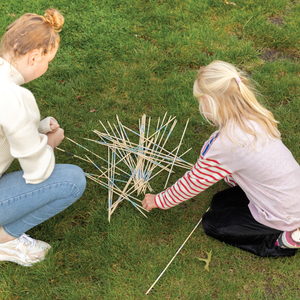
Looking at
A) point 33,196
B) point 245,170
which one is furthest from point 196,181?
point 33,196

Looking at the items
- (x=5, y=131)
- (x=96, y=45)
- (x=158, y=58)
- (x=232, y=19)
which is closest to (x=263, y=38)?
(x=232, y=19)

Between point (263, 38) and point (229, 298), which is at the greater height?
point (263, 38)

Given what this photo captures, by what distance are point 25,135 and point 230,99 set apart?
114cm

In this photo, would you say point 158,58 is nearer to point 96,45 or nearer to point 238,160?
point 96,45

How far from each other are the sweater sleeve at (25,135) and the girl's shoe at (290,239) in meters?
1.63

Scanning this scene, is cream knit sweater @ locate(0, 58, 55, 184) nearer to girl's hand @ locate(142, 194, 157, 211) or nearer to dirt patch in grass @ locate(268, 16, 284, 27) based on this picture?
girl's hand @ locate(142, 194, 157, 211)

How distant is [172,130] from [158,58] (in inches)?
39.0

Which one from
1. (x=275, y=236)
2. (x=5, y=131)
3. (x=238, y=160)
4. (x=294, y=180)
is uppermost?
(x=5, y=131)

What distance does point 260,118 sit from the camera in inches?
72.9

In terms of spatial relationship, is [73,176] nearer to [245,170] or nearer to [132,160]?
[132,160]

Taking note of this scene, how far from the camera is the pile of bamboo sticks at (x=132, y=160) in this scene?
2576mm

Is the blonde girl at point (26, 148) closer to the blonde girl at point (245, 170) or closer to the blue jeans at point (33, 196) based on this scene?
the blue jeans at point (33, 196)

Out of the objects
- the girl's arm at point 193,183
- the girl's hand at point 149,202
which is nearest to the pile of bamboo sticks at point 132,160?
the girl's hand at point 149,202

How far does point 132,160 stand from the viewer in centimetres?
272
